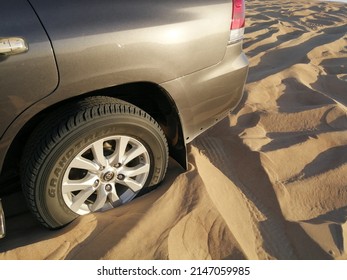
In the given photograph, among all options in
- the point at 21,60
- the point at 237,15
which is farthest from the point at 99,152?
the point at 237,15

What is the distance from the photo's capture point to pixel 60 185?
5.96 ft

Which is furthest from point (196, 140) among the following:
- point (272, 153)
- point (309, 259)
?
point (309, 259)

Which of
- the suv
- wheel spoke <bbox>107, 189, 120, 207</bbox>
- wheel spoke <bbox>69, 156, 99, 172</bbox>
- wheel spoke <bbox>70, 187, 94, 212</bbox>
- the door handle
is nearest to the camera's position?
the door handle

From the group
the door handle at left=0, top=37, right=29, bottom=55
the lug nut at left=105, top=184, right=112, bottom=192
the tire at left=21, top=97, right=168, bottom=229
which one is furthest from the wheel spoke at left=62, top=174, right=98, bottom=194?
the door handle at left=0, top=37, right=29, bottom=55

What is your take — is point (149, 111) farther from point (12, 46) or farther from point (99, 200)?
point (12, 46)

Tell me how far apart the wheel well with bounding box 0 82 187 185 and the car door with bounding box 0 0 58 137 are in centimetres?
19

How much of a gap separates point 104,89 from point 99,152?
14.0 inches

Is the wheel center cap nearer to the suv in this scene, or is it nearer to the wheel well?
the suv

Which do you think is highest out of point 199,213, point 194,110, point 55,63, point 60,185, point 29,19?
point 29,19

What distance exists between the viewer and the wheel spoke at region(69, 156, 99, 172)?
5.92 ft

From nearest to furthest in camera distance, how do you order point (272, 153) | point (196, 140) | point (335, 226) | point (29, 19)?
1. point (29, 19)
2. point (335, 226)
3. point (272, 153)
4. point (196, 140)

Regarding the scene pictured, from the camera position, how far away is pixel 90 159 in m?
1.99
